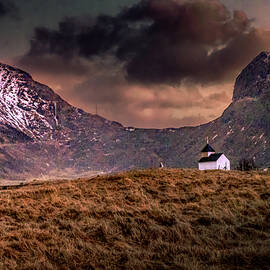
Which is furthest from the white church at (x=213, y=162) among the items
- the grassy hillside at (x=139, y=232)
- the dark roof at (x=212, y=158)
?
the grassy hillside at (x=139, y=232)

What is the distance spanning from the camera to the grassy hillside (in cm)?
949

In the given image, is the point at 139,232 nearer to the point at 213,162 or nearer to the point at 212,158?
the point at 213,162

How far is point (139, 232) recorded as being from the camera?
40.5ft

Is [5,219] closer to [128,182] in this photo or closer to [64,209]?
[64,209]

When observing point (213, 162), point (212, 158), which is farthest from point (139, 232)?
point (212, 158)

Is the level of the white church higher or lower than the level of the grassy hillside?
higher

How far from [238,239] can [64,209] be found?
9.25 m

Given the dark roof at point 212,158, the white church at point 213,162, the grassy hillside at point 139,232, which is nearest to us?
the grassy hillside at point 139,232

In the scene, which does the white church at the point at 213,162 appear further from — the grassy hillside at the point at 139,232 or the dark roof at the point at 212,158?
the grassy hillside at the point at 139,232

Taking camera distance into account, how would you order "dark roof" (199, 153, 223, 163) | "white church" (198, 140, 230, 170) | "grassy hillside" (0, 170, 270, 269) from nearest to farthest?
1. "grassy hillside" (0, 170, 270, 269)
2. "white church" (198, 140, 230, 170)
3. "dark roof" (199, 153, 223, 163)

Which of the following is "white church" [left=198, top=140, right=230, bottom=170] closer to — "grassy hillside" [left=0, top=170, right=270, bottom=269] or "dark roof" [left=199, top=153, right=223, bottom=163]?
"dark roof" [left=199, top=153, right=223, bottom=163]

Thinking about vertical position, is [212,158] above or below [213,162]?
above

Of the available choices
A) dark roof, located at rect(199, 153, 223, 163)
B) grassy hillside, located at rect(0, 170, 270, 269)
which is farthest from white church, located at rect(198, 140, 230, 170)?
grassy hillside, located at rect(0, 170, 270, 269)

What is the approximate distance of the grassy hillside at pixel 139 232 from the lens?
9.49m
